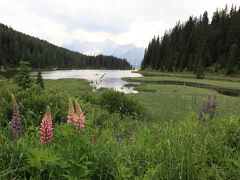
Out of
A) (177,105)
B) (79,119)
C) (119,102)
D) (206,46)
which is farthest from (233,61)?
(79,119)

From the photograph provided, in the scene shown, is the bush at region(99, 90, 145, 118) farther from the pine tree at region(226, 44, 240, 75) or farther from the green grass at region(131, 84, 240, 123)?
the pine tree at region(226, 44, 240, 75)

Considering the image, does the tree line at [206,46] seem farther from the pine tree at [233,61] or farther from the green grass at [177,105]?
the green grass at [177,105]

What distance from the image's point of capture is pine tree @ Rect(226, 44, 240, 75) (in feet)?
369

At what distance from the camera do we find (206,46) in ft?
445

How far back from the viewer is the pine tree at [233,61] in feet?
369

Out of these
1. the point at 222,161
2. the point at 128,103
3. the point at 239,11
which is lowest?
the point at 128,103

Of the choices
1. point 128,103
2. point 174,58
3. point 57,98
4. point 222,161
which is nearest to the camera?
point 222,161

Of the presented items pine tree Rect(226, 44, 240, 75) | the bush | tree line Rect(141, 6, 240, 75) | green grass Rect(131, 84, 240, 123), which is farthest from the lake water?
pine tree Rect(226, 44, 240, 75)

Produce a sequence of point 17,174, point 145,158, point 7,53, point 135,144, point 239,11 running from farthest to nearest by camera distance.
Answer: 1. point 7,53
2. point 239,11
3. point 135,144
4. point 145,158
5. point 17,174

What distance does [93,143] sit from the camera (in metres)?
5.10

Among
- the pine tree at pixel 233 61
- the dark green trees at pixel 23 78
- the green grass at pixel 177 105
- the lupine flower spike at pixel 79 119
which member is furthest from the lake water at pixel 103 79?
the pine tree at pixel 233 61

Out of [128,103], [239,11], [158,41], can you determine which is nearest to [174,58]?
[239,11]

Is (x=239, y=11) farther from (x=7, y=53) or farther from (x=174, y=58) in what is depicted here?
(x=7, y=53)

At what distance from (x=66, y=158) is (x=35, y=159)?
56 cm
